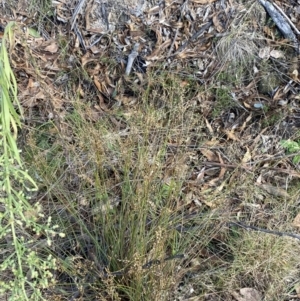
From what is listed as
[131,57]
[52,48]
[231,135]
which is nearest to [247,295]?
[231,135]

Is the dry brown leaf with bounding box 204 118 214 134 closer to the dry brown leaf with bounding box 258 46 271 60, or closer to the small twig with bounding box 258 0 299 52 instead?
the dry brown leaf with bounding box 258 46 271 60

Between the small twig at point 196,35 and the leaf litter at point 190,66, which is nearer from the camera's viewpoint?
the leaf litter at point 190,66

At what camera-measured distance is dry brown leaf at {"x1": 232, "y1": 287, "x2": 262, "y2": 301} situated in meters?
2.08

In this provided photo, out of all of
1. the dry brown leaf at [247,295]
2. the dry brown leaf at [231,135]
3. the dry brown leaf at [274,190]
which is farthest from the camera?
the dry brown leaf at [231,135]

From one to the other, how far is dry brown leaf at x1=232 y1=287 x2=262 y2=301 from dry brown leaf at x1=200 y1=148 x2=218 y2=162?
0.70 metres

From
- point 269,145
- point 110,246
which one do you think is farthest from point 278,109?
point 110,246

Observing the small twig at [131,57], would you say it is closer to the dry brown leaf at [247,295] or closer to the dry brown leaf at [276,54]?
the dry brown leaf at [276,54]

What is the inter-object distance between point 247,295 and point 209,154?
0.76 meters

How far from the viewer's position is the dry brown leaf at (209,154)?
8.07 feet

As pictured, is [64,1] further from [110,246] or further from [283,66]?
[110,246]

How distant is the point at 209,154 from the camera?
8.09 ft

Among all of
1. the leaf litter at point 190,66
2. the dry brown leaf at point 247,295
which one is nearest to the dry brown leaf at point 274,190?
the leaf litter at point 190,66

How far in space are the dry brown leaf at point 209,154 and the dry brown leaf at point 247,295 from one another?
70 centimetres

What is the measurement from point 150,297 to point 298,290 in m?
0.78
